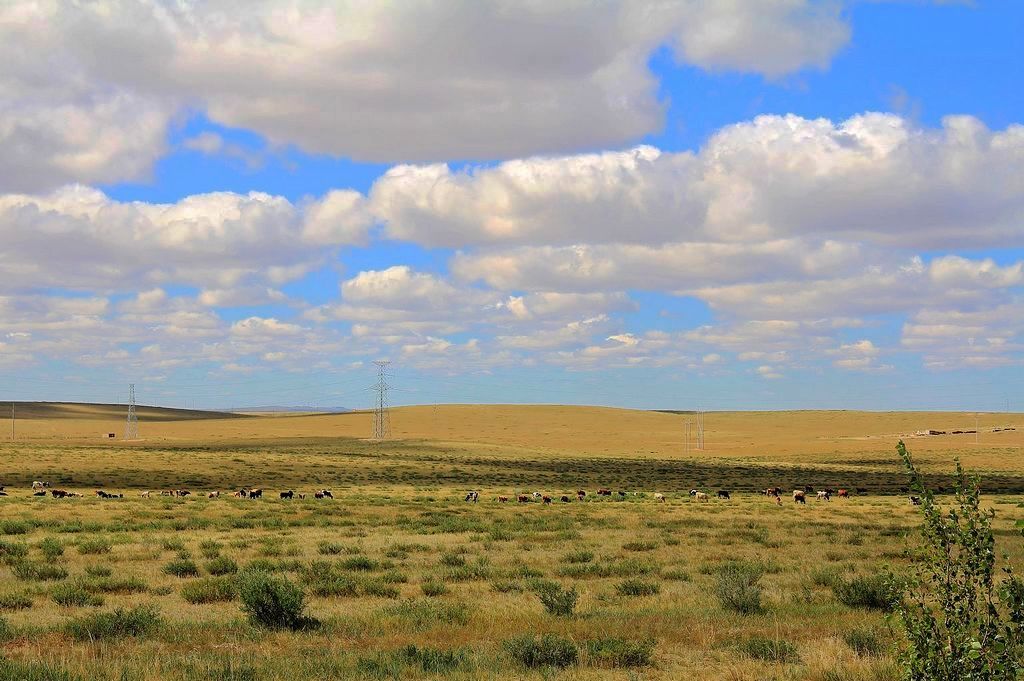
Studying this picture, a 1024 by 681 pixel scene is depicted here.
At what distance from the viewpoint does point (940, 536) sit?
21.7 feet

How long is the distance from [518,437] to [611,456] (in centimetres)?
5359

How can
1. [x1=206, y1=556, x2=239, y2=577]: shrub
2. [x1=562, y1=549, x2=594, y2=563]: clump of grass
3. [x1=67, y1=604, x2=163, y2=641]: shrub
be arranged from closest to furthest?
1. [x1=67, y1=604, x2=163, y2=641]: shrub
2. [x1=206, y1=556, x2=239, y2=577]: shrub
3. [x1=562, y1=549, x2=594, y2=563]: clump of grass

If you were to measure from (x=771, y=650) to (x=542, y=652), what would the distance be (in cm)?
277

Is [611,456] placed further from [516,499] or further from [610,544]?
[610,544]

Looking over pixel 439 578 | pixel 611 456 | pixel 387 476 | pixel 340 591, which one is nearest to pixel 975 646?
pixel 340 591

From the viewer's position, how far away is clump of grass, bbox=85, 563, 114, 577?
19328 millimetres

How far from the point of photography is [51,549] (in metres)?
23.0

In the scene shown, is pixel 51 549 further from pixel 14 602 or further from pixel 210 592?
pixel 210 592

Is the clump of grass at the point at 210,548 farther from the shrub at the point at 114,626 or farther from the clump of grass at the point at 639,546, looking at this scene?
the clump of grass at the point at 639,546

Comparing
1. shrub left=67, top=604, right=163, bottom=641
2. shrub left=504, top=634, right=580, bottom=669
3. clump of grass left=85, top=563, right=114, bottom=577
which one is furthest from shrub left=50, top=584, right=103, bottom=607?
shrub left=504, top=634, right=580, bottom=669

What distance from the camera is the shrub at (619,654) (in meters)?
10.5

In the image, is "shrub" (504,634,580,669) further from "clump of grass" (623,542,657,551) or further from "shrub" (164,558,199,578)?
"clump of grass" (623,542,657,551)

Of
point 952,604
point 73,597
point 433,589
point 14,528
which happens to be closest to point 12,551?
point 14,528

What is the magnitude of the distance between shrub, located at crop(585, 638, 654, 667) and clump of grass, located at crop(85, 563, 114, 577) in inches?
507
